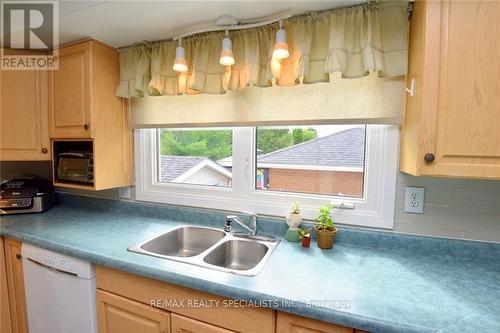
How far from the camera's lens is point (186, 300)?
107cm

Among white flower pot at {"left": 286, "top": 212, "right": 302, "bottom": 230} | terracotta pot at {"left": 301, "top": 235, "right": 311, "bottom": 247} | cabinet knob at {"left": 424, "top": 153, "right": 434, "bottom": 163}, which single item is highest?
cabinet knob at {"left": 424, "top": 153, "right": 434, "bottom": 163}

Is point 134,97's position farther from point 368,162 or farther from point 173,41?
point 368,162

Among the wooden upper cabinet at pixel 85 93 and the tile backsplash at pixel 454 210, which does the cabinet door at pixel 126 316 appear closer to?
the wooden upper cabinet at pixel 85 93

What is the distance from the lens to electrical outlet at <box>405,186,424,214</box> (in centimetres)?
124

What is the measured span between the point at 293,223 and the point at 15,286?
5.61 ft

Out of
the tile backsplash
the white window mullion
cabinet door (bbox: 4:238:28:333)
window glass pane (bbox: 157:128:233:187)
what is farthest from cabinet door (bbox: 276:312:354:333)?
cabinet door (bbox: 4:238:28:333)

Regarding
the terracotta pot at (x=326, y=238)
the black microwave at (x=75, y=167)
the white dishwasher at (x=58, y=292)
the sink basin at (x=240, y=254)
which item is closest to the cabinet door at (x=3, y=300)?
the white dishwasher at (x=58, y=292)

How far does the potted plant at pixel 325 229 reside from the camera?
1.28 meters

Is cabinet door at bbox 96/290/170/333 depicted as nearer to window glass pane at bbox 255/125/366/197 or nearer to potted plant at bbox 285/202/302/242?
potted plant at bbox 285/202/302/242

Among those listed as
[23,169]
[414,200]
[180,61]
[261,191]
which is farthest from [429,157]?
[23,169]

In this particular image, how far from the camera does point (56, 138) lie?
1768mm

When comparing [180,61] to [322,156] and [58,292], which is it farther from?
[58,292]

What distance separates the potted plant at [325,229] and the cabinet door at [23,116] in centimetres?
186

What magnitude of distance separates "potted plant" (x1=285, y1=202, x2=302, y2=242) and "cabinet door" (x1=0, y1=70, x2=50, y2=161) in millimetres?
1707
